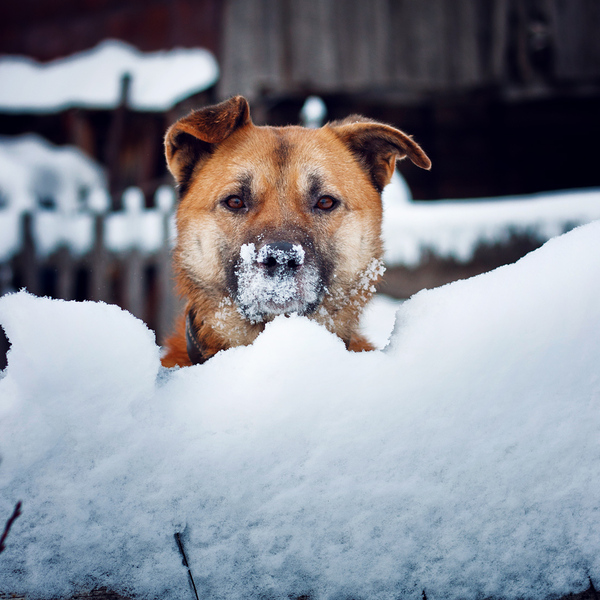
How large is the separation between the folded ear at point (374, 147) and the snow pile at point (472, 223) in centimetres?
514

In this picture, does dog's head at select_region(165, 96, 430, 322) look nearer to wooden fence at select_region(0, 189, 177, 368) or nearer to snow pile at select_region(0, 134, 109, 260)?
wooden fence at select_region(0, 189, 177, 368)

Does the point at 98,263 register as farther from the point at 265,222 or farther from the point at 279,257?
the point at 279,257

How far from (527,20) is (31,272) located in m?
8.51

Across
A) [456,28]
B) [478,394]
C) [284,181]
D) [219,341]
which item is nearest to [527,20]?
[456,28]

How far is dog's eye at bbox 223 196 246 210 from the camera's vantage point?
264 centimetres

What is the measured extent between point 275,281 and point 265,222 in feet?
1.26

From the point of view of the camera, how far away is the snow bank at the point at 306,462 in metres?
1.21

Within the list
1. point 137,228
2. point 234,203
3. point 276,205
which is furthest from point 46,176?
point 276,205

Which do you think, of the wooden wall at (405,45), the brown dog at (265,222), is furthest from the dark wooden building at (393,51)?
the brown dog at (265,222)

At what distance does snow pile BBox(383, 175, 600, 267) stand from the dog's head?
5373 millimetres

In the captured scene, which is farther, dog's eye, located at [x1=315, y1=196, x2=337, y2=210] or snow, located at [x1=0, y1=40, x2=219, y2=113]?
snow, located at [x1=0, y1=40, x2=219, y2=113]

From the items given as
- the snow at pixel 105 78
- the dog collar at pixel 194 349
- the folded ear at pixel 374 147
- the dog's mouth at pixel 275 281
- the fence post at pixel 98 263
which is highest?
the snow at pixel 105 78

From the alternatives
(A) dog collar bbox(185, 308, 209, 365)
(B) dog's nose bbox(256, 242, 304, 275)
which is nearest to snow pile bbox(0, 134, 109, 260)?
(A) dog collar bbox(185, 308, 209, 365)

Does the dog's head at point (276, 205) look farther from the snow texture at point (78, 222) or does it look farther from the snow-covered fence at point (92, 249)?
the snow-covered fence at point (92, 249)
